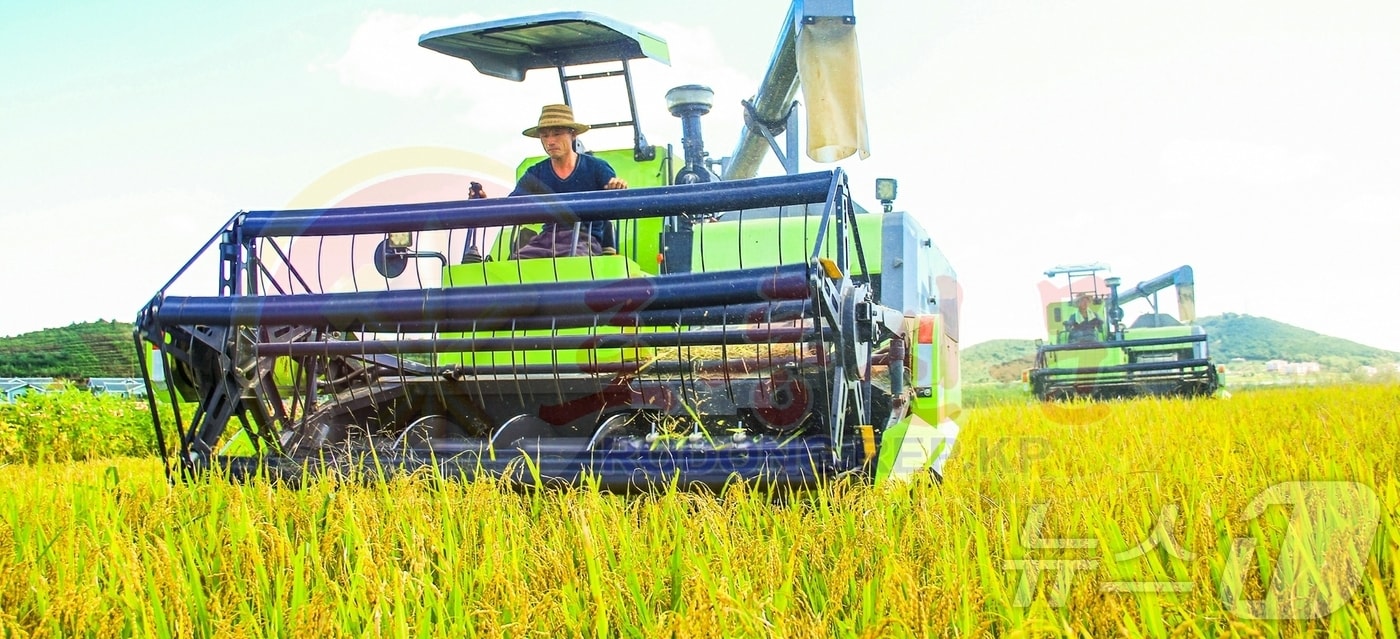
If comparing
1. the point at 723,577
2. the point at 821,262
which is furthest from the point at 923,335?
the point at 723,577

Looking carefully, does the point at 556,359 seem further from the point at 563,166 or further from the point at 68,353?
the point at 68,353

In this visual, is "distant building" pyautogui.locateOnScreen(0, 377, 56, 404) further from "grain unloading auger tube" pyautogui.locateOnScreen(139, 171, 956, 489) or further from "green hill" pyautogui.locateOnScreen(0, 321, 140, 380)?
"green hill" pyautogui.locateOnScreen(0, 321, 140, 380)

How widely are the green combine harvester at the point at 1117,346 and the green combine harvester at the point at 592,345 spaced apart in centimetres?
887

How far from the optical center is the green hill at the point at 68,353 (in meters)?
23.3

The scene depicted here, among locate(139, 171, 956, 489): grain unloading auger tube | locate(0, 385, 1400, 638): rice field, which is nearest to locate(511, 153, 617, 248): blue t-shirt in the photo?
locate(139, 171, 956, 489): grain unloading auger tube

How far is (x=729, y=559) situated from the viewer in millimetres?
2293

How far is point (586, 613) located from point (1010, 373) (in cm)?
2539

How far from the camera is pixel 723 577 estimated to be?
2104 millimetres

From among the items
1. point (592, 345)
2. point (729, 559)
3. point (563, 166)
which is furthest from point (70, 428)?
point (729, 559)

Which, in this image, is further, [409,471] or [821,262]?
[409,471]

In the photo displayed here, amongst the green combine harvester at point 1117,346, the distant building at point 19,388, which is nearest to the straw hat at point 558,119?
the distant building at point 19,388

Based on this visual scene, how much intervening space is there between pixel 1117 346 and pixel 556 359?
453 inches

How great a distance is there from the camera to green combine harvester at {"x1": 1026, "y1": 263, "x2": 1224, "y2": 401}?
42.7 feet

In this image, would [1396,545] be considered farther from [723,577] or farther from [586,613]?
[586,613]
